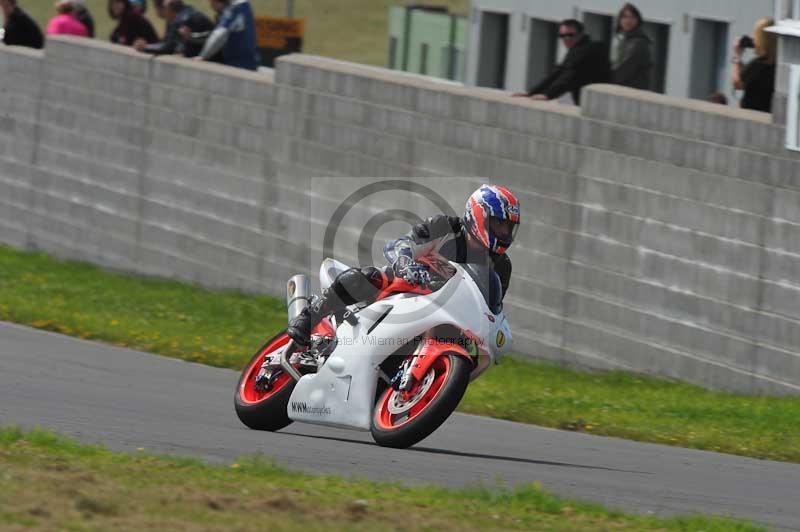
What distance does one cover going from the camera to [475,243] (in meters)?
9.30

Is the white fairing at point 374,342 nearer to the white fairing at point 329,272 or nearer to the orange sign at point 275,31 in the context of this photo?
the white fairing at point 329,272

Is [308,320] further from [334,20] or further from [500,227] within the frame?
[334,20]

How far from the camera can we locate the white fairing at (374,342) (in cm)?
909

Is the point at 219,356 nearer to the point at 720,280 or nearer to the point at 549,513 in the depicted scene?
the point at 720,280

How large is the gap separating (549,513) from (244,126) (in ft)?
37.9

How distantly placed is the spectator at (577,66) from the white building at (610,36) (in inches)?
262

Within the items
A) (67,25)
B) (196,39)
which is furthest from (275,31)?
(196,39)

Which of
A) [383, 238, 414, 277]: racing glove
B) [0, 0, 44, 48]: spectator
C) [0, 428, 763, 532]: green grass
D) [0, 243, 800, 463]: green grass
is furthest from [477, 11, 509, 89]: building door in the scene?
[0, 428, 763, 532]: green grass

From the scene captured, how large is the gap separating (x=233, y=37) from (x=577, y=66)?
15.1 ft

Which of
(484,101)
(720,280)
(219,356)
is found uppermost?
(484,101)

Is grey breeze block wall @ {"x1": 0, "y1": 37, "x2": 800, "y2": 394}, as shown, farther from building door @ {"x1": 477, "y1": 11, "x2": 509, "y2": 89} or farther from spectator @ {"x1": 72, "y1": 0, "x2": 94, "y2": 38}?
building door @ {"x1": 477, "y1": 11, "x2": 509, "y2": 89}

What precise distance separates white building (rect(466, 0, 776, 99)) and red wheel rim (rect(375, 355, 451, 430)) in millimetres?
13554

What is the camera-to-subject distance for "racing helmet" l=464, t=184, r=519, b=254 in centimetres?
915

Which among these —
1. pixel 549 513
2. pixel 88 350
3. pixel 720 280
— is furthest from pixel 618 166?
pixel 549 513
